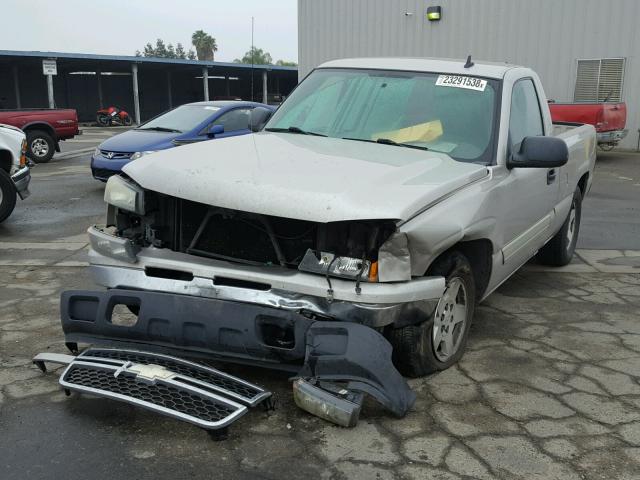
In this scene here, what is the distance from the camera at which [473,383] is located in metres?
3.81

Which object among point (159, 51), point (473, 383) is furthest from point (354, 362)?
point (159, 51)

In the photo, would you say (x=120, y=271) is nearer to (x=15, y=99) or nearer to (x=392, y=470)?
(x=392, y=470)

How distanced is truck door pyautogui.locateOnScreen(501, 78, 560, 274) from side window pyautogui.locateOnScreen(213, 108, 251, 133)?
264 inches

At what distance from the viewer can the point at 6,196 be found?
8.11 meters

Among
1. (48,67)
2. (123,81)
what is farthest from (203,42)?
(48,67)

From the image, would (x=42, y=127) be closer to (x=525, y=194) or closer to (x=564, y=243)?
(x=564, y=243)

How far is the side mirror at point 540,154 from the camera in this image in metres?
4.11

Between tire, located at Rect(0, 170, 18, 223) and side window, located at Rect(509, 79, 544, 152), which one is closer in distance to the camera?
side window, located at Rect(509, 79, 544, 152)

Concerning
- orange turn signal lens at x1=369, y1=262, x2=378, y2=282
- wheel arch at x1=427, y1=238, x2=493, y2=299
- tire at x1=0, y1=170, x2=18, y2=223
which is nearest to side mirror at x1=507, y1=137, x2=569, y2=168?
wheel arch at x1=427, y1=238, x2=493, y2=299

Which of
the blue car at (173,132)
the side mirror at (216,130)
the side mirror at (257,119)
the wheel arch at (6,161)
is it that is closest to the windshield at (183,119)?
the blue car at (173,132)

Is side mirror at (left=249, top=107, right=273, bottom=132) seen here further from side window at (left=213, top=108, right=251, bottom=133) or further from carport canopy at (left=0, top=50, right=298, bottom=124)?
carport canopy at (left=0, top=50, right=298, bottom=124)

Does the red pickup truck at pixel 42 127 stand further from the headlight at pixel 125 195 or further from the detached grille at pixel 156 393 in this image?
the detached grille at pixel 156 393

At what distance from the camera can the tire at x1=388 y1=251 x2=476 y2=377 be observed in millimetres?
3535

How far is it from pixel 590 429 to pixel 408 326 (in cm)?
101
